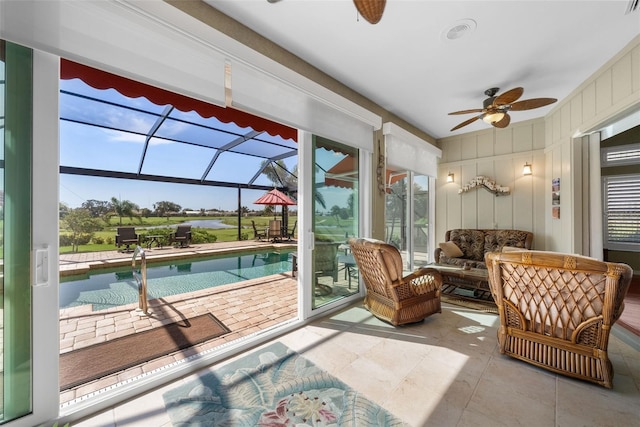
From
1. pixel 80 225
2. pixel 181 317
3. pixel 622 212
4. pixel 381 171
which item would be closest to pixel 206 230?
pixel 80 225

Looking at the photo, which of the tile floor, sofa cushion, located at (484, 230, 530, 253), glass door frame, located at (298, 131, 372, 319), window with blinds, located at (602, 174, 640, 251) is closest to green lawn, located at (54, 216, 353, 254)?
glass door frame, located at (298, 131, 372, 319)

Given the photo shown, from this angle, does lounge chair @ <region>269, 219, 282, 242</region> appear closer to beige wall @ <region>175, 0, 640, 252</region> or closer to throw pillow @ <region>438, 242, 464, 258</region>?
beige wall @ <region>175, 0, 640, 252</region>

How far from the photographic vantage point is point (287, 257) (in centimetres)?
859

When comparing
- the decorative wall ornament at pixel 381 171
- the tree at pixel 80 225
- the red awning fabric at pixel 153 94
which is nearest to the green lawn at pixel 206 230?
the tree at pixel 80 225

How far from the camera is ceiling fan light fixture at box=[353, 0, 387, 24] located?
4.24 ft

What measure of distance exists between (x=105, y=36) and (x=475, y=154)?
247 inches

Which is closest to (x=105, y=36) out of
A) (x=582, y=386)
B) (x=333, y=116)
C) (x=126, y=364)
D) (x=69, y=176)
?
(x=333, y=116)

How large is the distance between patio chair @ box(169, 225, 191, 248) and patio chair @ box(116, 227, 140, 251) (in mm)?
1192

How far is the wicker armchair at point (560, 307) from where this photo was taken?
5.87 ft

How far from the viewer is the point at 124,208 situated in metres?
8.70

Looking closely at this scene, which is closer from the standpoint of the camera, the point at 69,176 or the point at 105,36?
the point at 105,36

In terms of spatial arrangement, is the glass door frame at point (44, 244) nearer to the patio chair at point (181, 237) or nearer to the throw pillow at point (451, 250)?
the throw pillow at point (451, 250)

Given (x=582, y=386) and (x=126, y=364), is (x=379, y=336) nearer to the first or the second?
(x=582, y=386)

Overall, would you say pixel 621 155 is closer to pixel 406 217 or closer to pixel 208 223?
pixel 406 217
